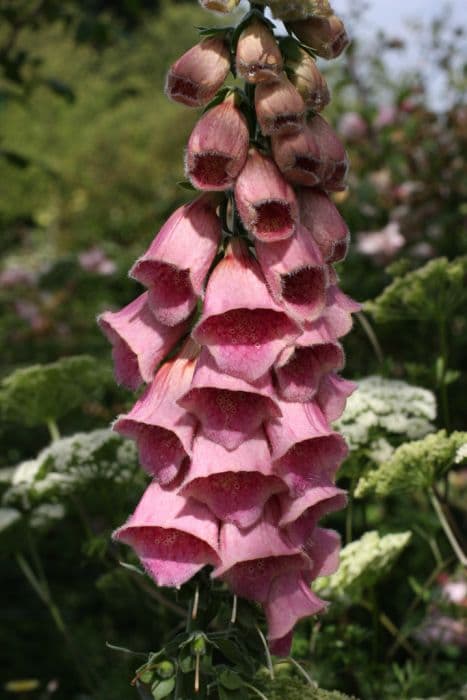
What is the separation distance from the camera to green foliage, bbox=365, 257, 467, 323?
2.14 metres

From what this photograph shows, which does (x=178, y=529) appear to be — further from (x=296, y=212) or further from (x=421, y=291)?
(x=421, y=291)

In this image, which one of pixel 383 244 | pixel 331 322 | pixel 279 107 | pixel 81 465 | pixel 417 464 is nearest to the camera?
pixel 279 107

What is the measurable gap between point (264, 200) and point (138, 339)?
0.27 metres

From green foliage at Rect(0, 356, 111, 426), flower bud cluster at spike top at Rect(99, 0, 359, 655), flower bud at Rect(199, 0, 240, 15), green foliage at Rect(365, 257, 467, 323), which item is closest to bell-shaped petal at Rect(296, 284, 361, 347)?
flower bud cluster at spike top at Rect(99, 0, 359, 655)

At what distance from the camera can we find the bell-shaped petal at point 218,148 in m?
1.25

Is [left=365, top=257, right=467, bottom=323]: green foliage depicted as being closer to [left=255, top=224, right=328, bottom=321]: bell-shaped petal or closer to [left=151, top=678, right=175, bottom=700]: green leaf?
[left=255, top=224, right=328, bottom=321]: bell-shaped petal

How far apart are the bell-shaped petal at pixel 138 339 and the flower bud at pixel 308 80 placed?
351 millimetres

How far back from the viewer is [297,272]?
4.21 feet

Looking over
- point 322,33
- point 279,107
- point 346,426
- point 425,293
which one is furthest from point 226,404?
point 425,293

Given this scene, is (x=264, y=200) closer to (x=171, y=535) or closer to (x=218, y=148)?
(x=218, y=148)

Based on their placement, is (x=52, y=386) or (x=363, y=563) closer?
(x=363, y=563)

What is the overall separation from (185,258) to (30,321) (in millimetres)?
4033

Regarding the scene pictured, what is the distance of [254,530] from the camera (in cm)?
127

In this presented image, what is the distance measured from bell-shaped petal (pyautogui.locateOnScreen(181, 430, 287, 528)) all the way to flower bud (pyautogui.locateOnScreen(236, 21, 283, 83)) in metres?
0.47
